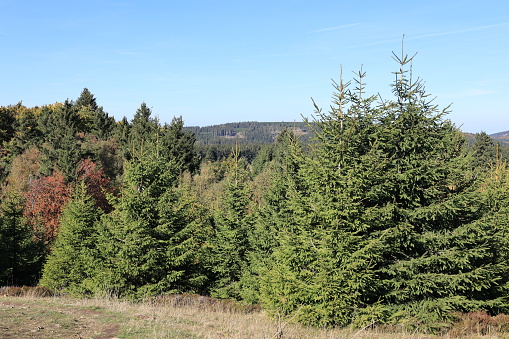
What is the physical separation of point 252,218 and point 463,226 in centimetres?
1363

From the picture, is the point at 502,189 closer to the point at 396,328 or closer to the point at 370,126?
the point at 370,126

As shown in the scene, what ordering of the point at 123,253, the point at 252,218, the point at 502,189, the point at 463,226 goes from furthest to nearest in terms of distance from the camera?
the point at 252,218
the point at 502,189
the point at 123,253
the point at 463,226

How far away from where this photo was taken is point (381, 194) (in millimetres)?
13164

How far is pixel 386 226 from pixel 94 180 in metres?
35.4

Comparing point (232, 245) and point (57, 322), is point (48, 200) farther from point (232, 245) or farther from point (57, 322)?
point (57, 322)

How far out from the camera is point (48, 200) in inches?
1443

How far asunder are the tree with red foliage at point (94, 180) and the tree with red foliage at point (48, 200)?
213 centimetres

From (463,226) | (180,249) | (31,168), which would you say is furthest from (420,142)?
(31,168)

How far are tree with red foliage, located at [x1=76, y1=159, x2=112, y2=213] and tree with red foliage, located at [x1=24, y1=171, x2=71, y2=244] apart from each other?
213 cm

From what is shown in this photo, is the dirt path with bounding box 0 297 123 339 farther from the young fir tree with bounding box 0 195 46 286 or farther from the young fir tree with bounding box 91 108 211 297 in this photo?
the young fir tree with bounding box 0 195 46 286

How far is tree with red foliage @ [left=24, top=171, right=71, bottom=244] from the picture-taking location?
35.8 m

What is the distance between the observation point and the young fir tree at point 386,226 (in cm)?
1198

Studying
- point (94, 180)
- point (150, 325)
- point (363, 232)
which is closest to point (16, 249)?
point (94, 180)

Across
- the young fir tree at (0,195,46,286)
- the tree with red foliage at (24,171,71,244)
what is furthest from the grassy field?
the tree with red foliage at (24,171,71,244)
